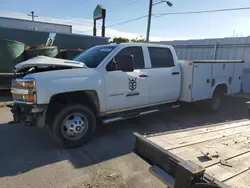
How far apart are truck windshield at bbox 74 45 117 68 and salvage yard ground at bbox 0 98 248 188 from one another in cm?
168

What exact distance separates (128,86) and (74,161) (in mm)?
2040

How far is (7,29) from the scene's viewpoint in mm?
13125

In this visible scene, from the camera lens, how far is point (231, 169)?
1709mm

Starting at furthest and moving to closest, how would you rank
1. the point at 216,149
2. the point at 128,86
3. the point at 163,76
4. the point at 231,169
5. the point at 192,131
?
the point at 163,76
the point at 128,86
the point at 192,131
the point at 216,149
the point at 231,169

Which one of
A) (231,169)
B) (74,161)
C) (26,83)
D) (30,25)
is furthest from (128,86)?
(30,25)

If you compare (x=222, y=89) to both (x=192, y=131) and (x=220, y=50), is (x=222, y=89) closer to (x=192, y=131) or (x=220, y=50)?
(x=220, y=50)

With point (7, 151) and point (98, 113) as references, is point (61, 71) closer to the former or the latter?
point (98, 113)

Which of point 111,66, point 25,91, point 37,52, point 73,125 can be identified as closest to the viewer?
point 25,91

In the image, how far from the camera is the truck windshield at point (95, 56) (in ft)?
15.4

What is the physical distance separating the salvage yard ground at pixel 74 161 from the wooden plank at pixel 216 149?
126cm

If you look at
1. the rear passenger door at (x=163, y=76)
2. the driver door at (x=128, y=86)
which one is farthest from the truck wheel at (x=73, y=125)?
the rear passenger door at (x=163, y=76)

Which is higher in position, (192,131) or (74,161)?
(192,131)

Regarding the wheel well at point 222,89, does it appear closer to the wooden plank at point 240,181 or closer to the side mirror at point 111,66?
the side mirror at point 111,66

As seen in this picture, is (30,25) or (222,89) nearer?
(222,89)
